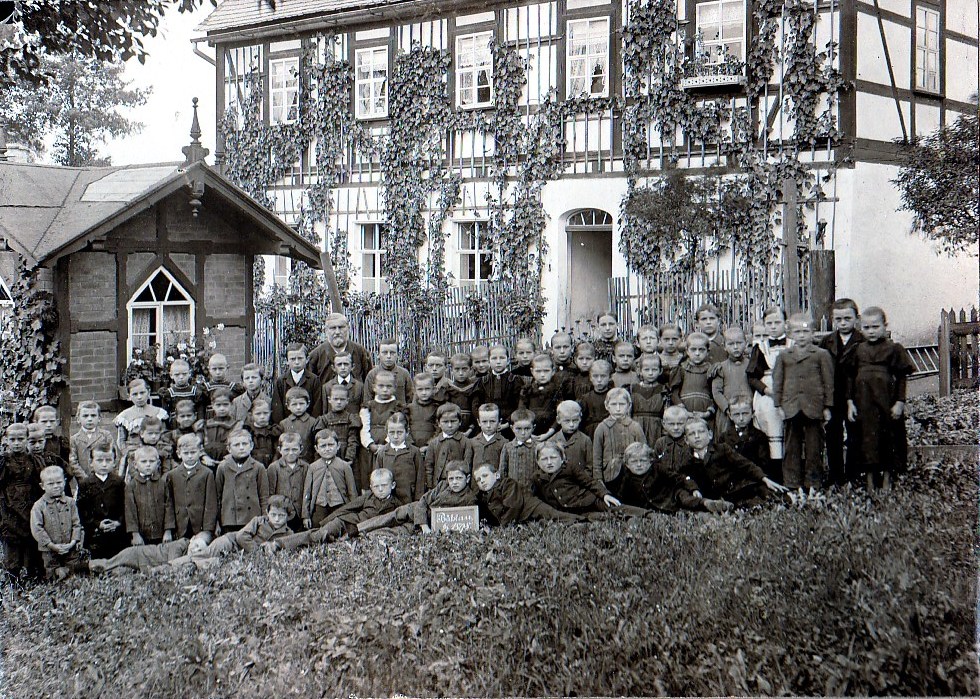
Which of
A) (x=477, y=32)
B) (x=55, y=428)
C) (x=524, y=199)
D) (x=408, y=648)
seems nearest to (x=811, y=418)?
A: (x=524, y=199)

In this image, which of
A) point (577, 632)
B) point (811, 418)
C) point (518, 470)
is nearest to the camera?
point (577, 632)

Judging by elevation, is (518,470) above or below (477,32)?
below

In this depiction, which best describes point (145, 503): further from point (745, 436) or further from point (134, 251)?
point (745, 436)

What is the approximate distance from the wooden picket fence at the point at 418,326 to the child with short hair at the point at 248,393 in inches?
3.8

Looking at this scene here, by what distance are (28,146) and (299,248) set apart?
138cm

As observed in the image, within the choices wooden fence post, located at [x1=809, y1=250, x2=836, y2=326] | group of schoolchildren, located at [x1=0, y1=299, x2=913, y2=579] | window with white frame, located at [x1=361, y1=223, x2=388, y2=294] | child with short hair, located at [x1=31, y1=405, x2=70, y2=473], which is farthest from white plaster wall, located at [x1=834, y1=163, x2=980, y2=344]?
child with short hair, located at [x1=31, y1=405, x2=70, y2=473]

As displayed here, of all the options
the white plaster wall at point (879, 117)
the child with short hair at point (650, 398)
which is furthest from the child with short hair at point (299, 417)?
the white plaster wall at point (879, 117)

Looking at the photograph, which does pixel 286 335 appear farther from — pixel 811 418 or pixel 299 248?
pixel 811 418

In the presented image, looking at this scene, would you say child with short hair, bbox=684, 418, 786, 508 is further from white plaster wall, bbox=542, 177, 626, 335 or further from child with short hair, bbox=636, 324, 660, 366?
white plaster wall, bbox=542, 177, 626, 335

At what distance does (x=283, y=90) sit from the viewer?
487cm

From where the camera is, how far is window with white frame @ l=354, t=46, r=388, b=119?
484 cm

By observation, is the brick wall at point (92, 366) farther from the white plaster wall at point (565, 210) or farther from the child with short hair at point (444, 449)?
the white plaster wall at point (565, 210)

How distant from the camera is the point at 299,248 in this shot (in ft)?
16.2

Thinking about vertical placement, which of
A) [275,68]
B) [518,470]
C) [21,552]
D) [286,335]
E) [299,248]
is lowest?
[21,552]
